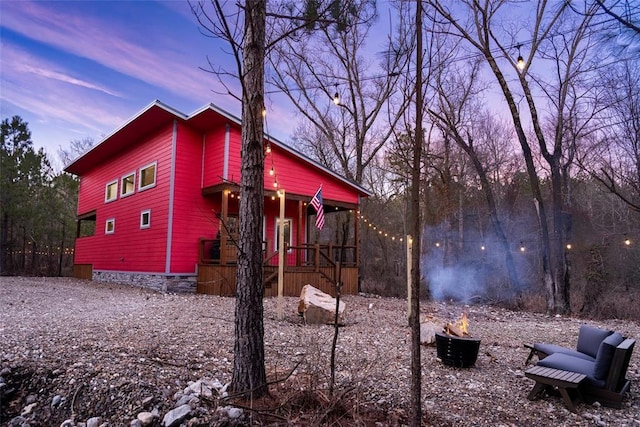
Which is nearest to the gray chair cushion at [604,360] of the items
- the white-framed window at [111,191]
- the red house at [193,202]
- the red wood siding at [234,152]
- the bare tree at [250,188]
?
the bare tree at [250,188]

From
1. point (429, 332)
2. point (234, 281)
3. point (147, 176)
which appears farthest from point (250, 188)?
point (147, 176)

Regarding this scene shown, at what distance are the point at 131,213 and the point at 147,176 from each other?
1547 millimetres

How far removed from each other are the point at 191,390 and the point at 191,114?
920cm

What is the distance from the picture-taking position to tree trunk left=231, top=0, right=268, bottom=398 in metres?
2.87

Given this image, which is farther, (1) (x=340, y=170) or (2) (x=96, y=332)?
(1) (x=340, y=170)

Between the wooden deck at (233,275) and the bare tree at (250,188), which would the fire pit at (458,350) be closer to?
the bare tree at (250,188)

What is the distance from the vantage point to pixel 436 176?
18047 millimetres

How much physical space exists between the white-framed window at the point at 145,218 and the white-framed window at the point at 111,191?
9.98ft

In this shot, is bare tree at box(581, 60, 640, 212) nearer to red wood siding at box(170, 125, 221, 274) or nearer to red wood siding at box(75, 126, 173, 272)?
red wood siding at box(170, 125, 221, 274)

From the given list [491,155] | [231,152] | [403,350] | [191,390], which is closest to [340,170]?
[491,155]

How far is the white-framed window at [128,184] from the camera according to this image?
13401 mm

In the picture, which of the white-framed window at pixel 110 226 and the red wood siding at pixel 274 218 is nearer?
the red wood siding at pixel 274 218

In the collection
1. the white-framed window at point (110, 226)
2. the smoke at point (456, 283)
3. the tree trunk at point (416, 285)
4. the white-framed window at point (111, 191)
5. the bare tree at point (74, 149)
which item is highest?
the bare tree at point (74, 149)

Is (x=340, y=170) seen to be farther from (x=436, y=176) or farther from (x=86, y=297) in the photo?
(x=86, y=297)
